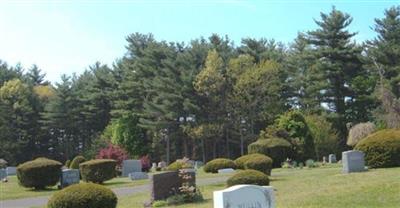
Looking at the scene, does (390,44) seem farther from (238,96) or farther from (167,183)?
(167,183)

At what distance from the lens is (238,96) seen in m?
60.9

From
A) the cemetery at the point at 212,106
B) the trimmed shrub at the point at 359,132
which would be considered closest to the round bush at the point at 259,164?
the cemetery at the point at 212,106

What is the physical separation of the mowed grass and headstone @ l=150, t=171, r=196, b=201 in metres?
0.67

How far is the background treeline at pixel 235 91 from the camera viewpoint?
59438 mm

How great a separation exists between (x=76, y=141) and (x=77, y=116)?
6.07 metres

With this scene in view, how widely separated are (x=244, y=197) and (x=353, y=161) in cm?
1620

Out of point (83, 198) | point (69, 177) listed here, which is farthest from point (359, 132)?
point (83, 198)

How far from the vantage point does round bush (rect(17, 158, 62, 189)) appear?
2909 centimetres

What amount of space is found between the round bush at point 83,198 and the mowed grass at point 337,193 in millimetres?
3144

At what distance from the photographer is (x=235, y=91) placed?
201 ft

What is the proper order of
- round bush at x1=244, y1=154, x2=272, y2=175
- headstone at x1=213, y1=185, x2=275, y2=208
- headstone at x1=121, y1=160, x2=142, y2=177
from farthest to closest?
headstone at x1=121, y1=160, x2=142, y2=177 < round bush at x1=244, y1=154, x2=272, y2=175 < headstone at x1=213, y1=185, x2=275, y2=208

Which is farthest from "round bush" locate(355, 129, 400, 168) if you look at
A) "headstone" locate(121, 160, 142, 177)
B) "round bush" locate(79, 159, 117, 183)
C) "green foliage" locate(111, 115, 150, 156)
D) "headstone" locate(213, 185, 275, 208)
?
"green foliage" locate(111, 115, 150, 156)

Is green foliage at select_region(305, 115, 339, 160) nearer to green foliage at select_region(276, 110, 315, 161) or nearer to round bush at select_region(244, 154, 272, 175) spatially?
green foliage at select_region(276, 110, 315, 161)

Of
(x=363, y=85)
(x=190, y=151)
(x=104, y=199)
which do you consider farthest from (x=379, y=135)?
(x=190, y=151)
